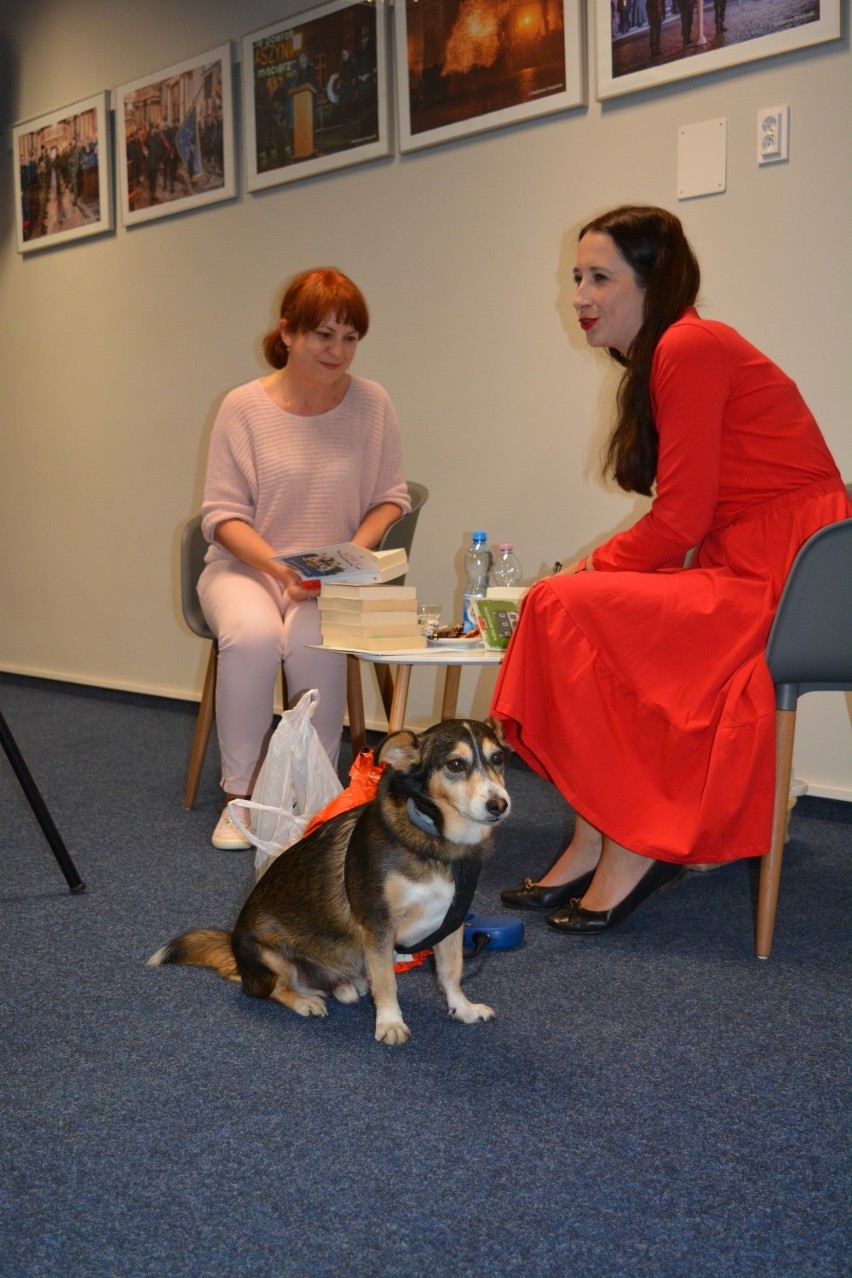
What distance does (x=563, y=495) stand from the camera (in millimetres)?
3631

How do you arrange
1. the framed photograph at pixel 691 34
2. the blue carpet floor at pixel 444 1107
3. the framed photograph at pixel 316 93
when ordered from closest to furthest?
1. the blue carpet floor at pixel 444 1107
2. the framed photograph at pixel 691 34
3. the framed photograph at pixel 316 93

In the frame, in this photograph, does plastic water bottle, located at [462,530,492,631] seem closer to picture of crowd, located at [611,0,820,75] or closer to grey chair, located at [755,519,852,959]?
grey chair, located at [755,519,852,959]

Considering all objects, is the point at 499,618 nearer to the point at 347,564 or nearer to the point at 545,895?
the point at 347,564

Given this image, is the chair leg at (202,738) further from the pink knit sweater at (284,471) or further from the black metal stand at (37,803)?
the black metal stand at (37,803)

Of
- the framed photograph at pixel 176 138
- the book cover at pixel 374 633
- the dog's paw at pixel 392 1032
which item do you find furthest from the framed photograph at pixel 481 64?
the dog's paw at pixel 392 1032

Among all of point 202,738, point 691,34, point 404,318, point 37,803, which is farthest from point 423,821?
point 404,318

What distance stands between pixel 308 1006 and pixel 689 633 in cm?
95

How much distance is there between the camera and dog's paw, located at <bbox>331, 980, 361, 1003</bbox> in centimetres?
191

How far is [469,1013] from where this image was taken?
5.99 feet

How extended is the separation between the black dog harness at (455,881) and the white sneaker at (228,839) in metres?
1.10

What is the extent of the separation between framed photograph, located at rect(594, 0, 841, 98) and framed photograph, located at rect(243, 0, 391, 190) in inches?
36.2

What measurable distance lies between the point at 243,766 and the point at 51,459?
3146mm

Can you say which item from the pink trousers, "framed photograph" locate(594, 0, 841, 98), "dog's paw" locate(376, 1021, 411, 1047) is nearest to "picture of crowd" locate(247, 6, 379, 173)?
"framed photograph" locate(594, 0, 841, 98)

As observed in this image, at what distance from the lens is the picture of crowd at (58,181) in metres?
5.09
